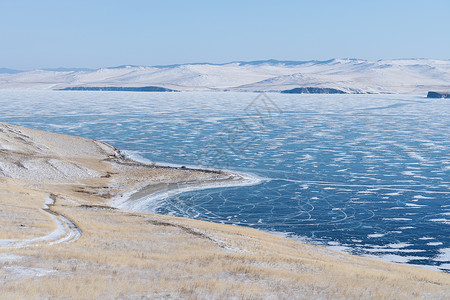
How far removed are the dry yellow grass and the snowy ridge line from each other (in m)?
0.40

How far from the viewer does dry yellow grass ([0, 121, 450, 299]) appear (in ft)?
45.8

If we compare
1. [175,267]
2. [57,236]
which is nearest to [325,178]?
[57,236]

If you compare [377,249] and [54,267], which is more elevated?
[54,267]

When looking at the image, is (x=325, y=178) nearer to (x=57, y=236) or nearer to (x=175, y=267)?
(x=57, y=236)

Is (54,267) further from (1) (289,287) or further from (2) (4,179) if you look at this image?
(2) (4,179)

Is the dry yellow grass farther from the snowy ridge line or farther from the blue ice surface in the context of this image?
the blue ice surface

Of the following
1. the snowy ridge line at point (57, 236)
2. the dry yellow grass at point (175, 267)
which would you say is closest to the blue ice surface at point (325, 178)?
the dry yellow grass at point (175, 267)

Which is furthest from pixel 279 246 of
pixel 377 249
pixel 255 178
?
pixel 255 178

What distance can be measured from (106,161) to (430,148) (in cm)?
4010

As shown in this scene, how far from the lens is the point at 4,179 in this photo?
131 ft

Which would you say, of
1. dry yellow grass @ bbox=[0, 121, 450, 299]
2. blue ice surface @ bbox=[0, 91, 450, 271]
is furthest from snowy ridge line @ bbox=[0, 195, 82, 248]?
blue ice surface @ bbox=[0, 91, 450, 271]

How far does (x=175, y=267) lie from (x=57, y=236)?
789 cm

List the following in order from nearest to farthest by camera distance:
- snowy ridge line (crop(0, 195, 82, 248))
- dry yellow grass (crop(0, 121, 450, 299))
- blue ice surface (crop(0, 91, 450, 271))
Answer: dry yellow grass (crop(0, 121, 450, 299)) < snowy ridge line (crop(0, 195, 82, 248)) < blue ice surface (crop(0, 91, 450, 271))

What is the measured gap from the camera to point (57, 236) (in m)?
22.3
